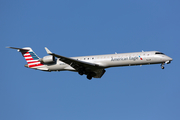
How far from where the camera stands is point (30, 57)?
32.0m

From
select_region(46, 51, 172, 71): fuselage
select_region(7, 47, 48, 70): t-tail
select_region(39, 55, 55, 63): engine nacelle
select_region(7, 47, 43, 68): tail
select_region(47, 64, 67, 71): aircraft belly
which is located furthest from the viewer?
select_region(7, 47, 43, 68): tail

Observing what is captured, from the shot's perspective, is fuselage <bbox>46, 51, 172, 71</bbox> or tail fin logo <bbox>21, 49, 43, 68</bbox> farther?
tail fin logo <bbox>21, 49, 43, 68</bbox>

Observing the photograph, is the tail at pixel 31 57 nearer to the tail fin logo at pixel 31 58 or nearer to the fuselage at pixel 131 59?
the tail fin logo at pixel 31 58

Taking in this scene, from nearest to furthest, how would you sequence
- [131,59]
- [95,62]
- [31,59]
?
[131,59]
[95,62]
[31,59]

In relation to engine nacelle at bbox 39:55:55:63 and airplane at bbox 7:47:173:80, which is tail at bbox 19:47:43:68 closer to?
airplane at bbox 7:47:173:80

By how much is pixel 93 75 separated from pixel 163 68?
27.6ft

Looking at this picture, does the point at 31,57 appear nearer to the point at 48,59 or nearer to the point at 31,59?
the point at 31,59

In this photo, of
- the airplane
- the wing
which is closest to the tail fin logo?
the airplane

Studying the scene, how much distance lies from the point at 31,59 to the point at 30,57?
29cm

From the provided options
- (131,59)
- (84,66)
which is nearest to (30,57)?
(84,66)

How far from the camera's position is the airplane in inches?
1104

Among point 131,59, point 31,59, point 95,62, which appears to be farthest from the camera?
point 31,59

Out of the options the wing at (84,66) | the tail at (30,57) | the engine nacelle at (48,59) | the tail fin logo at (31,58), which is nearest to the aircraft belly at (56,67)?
the engine nacelle at (48,59)

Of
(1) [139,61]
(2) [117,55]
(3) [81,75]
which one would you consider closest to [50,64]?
(3) [81,75]
